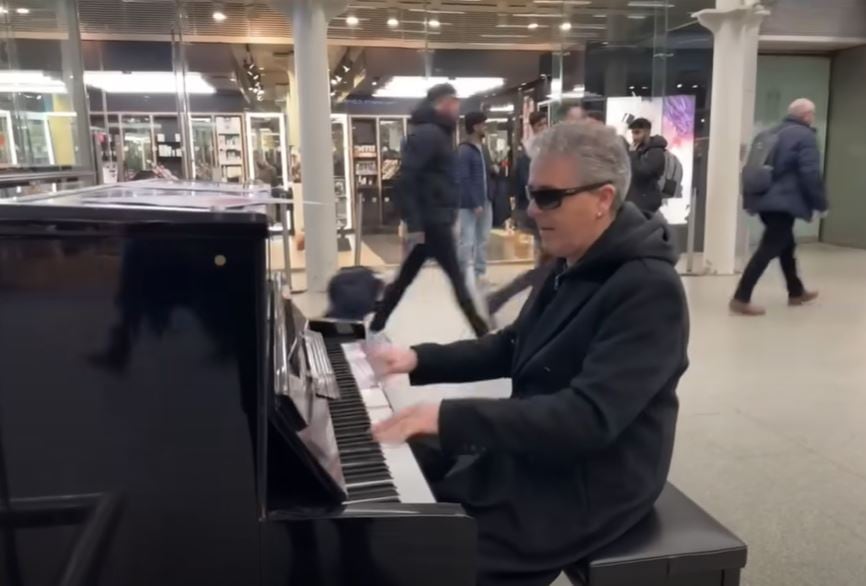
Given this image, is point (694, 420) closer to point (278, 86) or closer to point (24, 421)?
point (24, 421)

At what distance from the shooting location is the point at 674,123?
26.8ft

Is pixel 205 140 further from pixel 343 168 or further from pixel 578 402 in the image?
pixel 578 402

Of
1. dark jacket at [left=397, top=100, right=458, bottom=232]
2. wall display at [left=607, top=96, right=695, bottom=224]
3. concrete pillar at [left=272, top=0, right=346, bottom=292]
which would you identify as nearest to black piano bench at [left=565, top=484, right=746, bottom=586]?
dark jacket at [left=397, top=100, right=458, bottom=232]

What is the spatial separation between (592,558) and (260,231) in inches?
34.9

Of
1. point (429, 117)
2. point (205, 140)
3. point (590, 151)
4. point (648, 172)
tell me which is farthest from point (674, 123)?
point (590, 151)

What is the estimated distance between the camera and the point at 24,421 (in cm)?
94

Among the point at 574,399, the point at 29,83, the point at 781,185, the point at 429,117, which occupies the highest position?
the point at 29,83

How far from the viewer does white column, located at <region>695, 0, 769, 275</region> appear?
698 centimetres

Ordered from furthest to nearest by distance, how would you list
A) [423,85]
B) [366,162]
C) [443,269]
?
→ [366,162]
[423,85]
[443,269]

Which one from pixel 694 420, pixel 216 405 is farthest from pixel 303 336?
pixel 694 420

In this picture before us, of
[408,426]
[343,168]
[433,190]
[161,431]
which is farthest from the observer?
[343,168]

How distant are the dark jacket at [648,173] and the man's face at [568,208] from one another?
4.54 metres

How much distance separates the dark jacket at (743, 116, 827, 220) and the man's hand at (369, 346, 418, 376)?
179 inches

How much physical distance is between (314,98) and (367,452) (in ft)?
18.6
